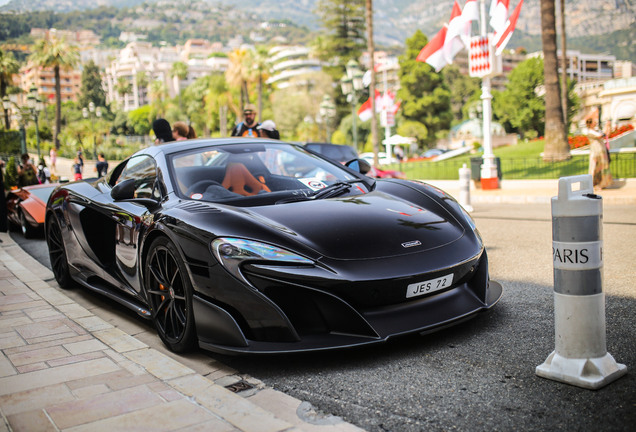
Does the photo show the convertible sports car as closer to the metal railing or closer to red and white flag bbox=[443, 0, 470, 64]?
the metal railing

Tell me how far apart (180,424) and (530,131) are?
65.3 m

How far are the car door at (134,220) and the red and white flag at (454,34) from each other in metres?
14.7

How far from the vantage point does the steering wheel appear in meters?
4.29

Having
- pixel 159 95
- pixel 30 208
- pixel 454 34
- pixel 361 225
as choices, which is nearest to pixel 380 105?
pixel 454 34

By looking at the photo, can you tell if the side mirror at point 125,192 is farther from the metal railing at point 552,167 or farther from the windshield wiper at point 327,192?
the metal railing at point 552,167

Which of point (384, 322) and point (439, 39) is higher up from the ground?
point (439, 39)

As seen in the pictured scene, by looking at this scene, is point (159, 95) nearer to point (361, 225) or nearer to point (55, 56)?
point (55, 56)

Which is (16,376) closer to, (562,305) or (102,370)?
(102,370)

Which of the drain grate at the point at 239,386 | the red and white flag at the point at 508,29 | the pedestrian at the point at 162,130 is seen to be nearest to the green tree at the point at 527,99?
the red and white flag at the point at 508,29

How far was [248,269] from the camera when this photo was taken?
10.9 ft

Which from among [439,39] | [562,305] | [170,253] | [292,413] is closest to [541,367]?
[562,305]

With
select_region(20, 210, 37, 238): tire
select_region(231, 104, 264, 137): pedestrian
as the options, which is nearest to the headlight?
select_region(231, 104, 264, 137): pedestrian

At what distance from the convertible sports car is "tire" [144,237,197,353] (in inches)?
0.4

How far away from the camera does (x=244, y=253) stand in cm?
336
